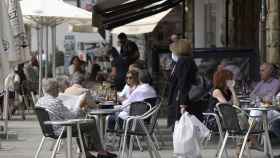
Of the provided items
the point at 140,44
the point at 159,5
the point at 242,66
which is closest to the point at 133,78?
the point at 242,66

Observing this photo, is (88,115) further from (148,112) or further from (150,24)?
(150,24)

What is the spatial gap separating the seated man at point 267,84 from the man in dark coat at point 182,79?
2460 millimetres

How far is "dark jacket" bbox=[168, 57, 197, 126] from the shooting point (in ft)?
33.7

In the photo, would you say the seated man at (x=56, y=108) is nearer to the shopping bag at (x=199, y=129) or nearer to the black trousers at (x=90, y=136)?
the black trousers at (x=90, y=136)

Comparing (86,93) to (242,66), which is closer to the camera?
(86,93)

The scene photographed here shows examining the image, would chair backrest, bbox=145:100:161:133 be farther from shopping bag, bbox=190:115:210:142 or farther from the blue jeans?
the blue jeans

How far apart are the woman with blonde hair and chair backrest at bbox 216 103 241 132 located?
1.06 feet

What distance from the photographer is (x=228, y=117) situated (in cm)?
1033

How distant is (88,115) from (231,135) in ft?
6.67

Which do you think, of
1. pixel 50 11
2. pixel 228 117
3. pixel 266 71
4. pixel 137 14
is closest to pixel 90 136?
pixel 228 117

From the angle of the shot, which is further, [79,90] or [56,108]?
[79,90]

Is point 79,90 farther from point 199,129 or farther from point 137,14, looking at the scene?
point 137,14

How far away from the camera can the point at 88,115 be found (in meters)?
11.1

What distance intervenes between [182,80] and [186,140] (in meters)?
0.78
